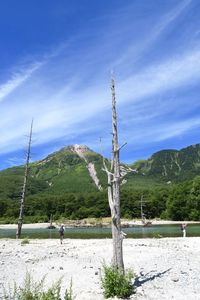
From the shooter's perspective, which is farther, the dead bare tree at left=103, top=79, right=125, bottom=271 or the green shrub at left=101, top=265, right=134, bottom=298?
the dead bare tree at left=103, top=79, right=125, bottom=271

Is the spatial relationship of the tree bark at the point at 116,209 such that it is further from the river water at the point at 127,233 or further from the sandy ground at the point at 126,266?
the river water at the point at 127,233

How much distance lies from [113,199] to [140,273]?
574cm

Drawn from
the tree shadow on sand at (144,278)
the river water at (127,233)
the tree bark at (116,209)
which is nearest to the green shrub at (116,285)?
the tree bark at (116,209)

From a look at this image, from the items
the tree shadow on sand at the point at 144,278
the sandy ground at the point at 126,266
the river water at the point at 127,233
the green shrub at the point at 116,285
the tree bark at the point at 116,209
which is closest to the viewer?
the green shrub at the point at 116,285

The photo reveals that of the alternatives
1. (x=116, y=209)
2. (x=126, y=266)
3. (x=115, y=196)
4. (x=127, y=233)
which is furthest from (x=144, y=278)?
(x=127, y=233)

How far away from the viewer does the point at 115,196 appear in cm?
1978

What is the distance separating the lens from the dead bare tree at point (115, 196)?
19297mm

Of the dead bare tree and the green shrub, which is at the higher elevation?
the dead bare tree

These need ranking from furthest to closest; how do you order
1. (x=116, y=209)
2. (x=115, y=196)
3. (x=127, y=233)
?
(x=127, y=233) < (x=115, y=196) < (x=116, y=209)

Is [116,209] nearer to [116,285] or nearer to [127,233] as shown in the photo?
[116,285]

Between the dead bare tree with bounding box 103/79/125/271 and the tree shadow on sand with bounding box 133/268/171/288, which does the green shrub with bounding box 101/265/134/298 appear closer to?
the dead bare tree with bounding box 103/79/125/271

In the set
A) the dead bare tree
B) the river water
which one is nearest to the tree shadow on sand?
the dead bare tree

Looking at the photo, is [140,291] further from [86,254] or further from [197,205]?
[197,205]

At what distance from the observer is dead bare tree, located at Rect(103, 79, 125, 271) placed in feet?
63.3
